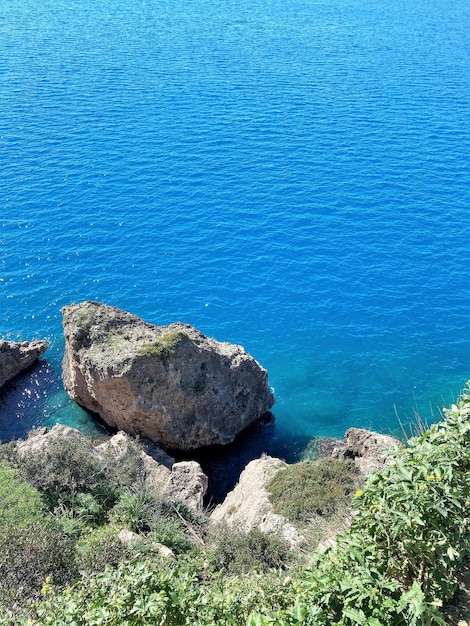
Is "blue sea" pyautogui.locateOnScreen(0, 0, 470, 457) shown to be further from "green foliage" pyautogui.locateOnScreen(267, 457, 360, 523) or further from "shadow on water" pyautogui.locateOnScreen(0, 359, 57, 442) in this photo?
"green foliage" pyautogui.locateOnScreen(267, 457, 360, 523)

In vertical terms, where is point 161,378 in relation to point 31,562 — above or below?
above

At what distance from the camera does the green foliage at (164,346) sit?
29750mm

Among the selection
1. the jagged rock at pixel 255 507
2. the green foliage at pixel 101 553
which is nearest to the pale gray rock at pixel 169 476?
the jagged rock at pixel 255 507

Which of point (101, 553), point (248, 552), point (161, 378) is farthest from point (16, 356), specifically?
point (248, 552)

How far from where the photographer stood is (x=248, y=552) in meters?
18.4

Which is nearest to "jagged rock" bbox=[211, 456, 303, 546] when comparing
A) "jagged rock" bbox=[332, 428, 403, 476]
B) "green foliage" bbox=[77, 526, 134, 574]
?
"jagged rock" bbox=[332, 428, 403, 476]

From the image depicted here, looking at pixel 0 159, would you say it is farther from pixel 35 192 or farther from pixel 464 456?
pixel 464 456

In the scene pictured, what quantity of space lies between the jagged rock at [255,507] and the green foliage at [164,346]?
648 cm

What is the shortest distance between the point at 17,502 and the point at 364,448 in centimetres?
1489

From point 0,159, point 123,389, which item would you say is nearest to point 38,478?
point 123,389

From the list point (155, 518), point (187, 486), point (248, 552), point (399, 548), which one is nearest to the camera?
point (399, 548)

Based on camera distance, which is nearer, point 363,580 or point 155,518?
point 363,580

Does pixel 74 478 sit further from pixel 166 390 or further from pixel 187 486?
pixel 166 390

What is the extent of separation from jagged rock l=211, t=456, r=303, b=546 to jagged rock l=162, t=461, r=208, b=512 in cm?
93
